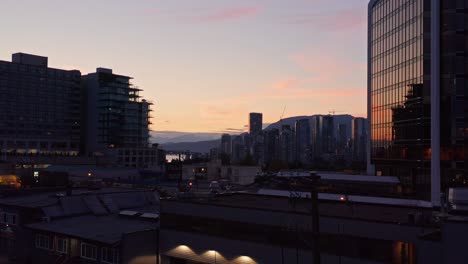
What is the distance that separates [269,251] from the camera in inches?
1184

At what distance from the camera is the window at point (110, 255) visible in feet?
123

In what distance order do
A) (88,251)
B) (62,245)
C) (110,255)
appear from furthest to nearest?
1. (62,245)
2. (88,251)
3. (110,255)

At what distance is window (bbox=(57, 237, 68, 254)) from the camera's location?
4169cm

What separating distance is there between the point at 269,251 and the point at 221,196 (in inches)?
460

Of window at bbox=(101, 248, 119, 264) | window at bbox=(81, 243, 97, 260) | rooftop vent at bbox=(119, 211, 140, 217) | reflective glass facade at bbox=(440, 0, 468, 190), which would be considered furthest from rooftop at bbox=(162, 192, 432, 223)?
reflective glass facade at bbox=(440, 0, 468, 190)

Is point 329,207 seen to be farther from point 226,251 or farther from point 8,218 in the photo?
point 8,218

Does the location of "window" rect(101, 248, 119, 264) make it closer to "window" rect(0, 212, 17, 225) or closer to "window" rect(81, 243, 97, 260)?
"window" rect(81, 243, 97, 260)

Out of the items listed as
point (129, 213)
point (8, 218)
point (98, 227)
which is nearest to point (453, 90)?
point (129, 213)

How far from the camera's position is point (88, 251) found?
4034cm

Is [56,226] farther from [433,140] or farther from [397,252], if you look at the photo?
[433,140]

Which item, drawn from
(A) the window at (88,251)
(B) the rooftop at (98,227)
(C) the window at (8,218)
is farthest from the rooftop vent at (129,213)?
(C) the window at (8,218)

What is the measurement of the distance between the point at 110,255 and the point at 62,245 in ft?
21.3

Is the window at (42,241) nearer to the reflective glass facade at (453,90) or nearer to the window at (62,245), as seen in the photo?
the window at (62,245)

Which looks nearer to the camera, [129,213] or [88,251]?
[88,251]
